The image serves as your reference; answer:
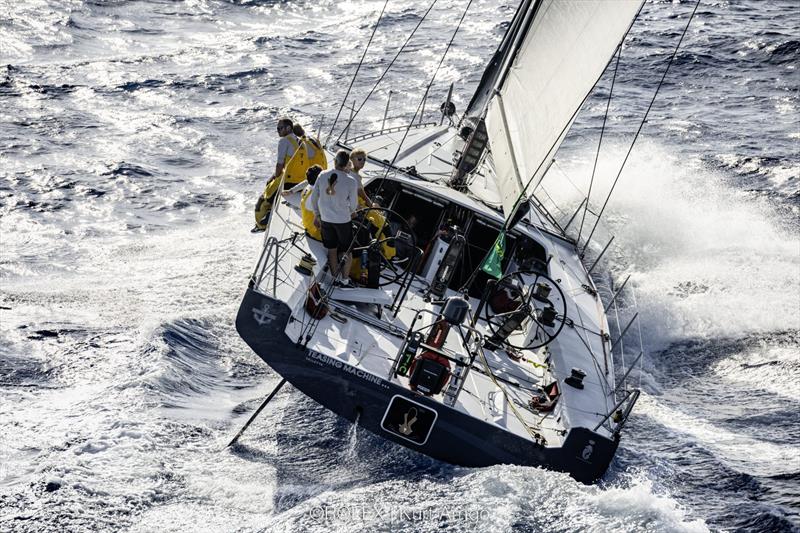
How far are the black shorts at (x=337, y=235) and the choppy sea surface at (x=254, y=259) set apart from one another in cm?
129

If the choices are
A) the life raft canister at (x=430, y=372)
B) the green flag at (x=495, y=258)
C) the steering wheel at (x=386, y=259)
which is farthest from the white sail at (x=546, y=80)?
the life raft canister at (x=430, y=372)

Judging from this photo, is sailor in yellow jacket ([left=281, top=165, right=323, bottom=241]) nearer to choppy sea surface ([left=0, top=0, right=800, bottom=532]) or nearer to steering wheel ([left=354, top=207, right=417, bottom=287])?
steering wheel ([left=354, top=207, right=417, bottom=287])

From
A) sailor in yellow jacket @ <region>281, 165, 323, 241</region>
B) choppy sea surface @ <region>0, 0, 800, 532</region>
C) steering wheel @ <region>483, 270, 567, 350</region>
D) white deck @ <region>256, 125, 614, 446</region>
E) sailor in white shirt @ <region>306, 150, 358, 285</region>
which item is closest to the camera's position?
choppy sea surface @ <region>0, 0, 800, 532</region>

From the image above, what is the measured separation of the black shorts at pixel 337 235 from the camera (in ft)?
25.3

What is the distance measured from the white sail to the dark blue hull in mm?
1862

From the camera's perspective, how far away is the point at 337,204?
7.60m

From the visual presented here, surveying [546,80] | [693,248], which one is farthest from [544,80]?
[693,248]

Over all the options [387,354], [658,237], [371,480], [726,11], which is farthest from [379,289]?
[726,11]

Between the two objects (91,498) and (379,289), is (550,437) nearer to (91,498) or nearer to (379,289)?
(379,289)

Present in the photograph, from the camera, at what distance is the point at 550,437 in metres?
6.69

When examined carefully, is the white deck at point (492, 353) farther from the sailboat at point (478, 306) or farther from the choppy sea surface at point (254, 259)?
the choppy sea surface at point (254, 259)

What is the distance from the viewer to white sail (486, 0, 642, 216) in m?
7.21

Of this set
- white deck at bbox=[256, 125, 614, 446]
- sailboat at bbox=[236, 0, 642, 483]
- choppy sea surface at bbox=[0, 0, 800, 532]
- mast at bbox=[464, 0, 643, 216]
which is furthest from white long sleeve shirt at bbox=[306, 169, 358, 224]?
choppy sea surface at bbox=[0, 0, 800, 532]

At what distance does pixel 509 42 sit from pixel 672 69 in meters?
9.42
